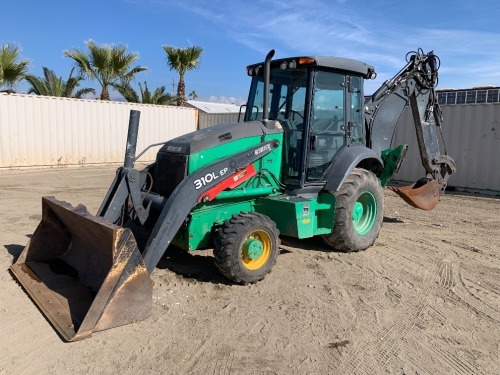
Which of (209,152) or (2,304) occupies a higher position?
(209,152)

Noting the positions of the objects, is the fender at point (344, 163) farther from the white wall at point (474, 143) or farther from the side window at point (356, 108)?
the white wall at point (474, 143)

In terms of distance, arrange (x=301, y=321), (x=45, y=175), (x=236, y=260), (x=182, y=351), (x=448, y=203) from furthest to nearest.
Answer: (x=45, y=175), (x=448, y=203), (x=236, y=260), (x=301, y=321), (x=182, y=351)

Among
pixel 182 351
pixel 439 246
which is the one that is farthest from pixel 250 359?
pixel 439 246

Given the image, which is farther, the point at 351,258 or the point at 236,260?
the point at 351,258

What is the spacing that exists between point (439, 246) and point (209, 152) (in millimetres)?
3640

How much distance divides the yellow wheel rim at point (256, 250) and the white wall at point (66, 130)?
1244 centimetres

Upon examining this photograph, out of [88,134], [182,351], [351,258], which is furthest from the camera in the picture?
[88,134]

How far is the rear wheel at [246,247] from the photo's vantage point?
170 inches

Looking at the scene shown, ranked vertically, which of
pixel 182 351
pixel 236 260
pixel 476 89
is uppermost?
pixel 476 89

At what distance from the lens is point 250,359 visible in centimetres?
326

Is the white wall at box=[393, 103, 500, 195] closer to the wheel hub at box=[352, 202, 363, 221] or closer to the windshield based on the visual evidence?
the wheel hub at box=[352, 202, 363, 221]

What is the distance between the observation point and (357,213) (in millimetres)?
5934

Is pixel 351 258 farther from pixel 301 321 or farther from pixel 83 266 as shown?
pixel 83 266

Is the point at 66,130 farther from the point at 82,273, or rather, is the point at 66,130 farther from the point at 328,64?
the point at 328,64
